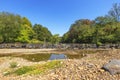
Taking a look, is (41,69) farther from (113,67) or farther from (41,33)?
(41,33)

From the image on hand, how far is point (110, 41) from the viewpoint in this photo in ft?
151

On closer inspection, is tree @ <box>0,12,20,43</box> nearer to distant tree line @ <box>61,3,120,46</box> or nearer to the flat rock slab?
distant tree line @ <box>61,3,120,46</box>

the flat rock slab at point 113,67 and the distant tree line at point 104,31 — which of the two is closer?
the flat rock slab at point 113,67

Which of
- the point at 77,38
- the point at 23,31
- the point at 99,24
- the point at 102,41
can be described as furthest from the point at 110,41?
the point at 23,31

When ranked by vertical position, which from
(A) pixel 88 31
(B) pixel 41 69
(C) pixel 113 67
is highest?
(A) pixel 88 31

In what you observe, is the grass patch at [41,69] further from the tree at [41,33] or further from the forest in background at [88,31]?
the tree at [41,33]

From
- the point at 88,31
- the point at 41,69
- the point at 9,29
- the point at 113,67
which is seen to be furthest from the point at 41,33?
the point at 113,67

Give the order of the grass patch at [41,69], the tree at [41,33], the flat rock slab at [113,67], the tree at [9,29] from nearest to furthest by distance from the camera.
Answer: the flat rock slab at [113,67] < the grass patch at [41,69] < the tree at [9,29] < the tree at [41,33]

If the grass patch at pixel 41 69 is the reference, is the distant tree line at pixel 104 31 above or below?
above

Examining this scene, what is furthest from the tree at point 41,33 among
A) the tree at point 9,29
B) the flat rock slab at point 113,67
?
the flat rock slab at point 113,67

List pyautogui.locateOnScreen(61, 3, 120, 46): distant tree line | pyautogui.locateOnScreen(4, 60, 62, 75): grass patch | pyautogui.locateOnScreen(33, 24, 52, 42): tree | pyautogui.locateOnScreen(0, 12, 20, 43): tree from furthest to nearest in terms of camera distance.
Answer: pyautogui.locateOnScreen(33, 24, 52, 42): tree → pyautogui.locateOnScreen(0, 12, 20, 43): tree → pyautogui.locateOnScreen(61, 3, 120, 46): distant tree line → pyautogui.locateOnScreen(4, 60, 62, 75): grass patch

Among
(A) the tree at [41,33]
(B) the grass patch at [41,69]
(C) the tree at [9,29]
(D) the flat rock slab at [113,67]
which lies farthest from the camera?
(A) the tree at [41,33]

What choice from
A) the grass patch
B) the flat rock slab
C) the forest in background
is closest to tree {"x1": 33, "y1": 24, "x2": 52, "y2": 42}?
the forest in background

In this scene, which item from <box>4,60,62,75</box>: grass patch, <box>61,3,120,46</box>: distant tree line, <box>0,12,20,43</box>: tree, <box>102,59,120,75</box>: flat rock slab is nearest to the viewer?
<box>102,59,120,75</box>: flat rock slab
